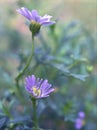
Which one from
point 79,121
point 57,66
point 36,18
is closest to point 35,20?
point 36,18

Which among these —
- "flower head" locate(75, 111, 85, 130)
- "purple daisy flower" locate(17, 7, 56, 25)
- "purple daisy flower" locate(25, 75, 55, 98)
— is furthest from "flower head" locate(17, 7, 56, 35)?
"flower head" locate(75, 111, 85, 130)

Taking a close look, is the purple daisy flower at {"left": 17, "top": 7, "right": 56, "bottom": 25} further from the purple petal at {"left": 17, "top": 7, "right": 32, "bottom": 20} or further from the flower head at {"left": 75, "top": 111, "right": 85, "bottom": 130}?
the flower head at {"left": 75, "top": 111, "right": 85, "bottom": 130}

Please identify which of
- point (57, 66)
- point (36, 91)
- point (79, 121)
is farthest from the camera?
point (79, 121)

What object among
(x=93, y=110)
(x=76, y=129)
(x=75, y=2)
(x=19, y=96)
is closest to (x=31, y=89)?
(x=19, y=96)

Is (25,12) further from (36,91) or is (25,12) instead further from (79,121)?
(79,121)

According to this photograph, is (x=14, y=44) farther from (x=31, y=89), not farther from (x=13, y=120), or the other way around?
(x=31, y=89)

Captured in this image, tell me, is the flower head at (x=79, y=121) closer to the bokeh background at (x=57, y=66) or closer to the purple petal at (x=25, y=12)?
the bokeh background at (x=57, y=66)

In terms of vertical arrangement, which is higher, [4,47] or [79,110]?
[4,47]
